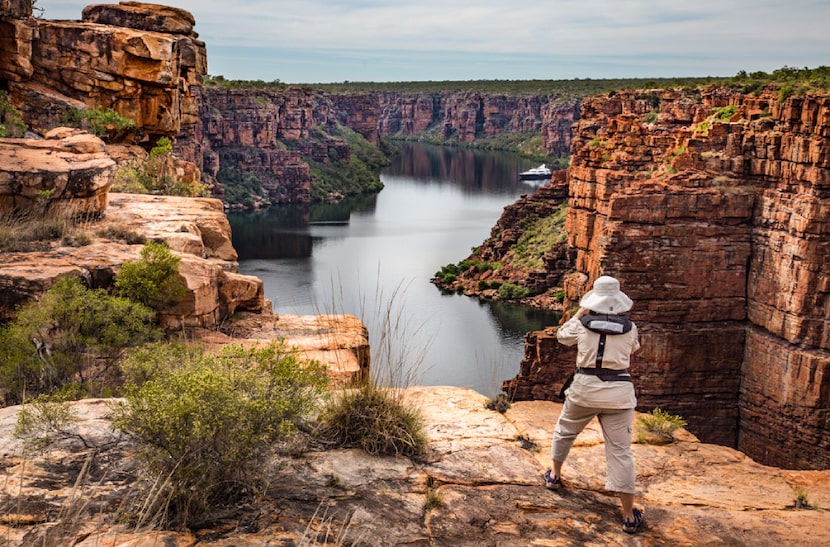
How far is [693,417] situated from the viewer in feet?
74.9

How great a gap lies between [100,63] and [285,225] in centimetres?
5605

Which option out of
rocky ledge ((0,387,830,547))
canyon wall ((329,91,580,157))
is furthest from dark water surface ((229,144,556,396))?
canyon wall ((329,91,580,157))

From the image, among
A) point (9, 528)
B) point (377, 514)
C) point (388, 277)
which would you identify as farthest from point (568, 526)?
point (388, 277)

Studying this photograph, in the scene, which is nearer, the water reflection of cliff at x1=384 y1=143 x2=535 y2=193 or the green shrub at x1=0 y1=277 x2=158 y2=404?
the green shrub at x1=0 y1=277 x2=158 y2=404

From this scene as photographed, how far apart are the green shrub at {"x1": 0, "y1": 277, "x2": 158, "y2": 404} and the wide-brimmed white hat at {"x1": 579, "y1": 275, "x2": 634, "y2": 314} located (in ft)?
15.6

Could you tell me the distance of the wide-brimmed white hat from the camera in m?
6.57

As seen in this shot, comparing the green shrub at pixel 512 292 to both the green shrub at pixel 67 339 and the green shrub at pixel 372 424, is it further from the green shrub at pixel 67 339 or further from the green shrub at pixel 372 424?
the green shrub at pixel 372 424

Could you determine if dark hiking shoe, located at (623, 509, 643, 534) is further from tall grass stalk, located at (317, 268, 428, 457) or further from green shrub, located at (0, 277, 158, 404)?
green shrub, located at (0, 277, 158, 404)

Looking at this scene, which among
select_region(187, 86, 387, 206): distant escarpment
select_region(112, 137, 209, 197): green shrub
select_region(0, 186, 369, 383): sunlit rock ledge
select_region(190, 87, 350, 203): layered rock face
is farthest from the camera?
select_region(190, 87, 350, 203): layered rock face

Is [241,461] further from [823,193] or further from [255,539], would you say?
[823,193]

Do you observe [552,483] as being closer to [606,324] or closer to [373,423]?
[606,324]

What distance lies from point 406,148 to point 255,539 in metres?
176

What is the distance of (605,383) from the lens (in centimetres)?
642

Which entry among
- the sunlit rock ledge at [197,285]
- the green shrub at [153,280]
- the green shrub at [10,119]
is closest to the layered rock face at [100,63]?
the green shrub at [10,119]
